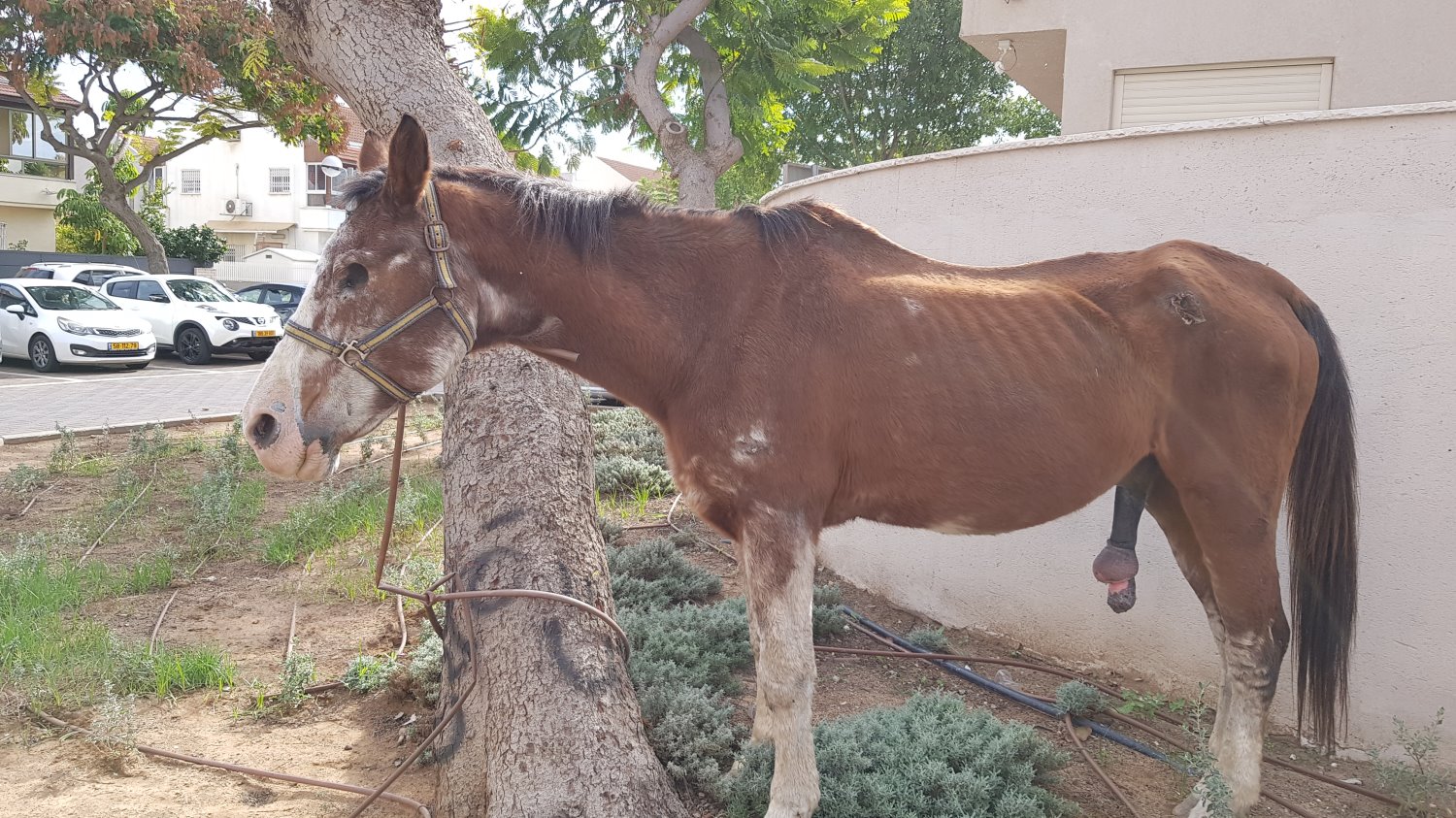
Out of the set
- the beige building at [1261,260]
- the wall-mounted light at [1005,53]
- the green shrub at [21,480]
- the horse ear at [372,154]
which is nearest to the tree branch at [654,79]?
the wall-mounted light at [1005,53]

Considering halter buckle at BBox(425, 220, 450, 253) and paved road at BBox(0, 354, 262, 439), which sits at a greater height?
halter buckle at BBox(425, 220, 450, 253)

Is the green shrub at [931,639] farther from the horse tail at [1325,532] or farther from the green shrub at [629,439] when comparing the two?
the green shrub at [629,439]

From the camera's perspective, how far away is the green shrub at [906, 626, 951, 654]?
4.70m

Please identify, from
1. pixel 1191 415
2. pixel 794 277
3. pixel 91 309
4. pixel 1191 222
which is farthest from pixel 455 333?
pixel 91 309

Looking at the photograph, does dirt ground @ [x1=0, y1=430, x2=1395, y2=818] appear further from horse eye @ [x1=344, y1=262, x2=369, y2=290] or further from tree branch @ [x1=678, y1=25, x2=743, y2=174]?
tree branch @ [x1=678, y1=25, x2=743, y2=174]

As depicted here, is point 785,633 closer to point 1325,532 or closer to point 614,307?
point 614,307

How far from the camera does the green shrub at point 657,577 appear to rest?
4906 mm

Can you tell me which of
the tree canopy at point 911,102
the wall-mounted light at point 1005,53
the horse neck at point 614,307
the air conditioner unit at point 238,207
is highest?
the tree canopy at point 911,102

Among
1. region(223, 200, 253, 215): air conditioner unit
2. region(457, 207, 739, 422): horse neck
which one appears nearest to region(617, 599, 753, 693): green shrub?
region(457, 207, 739, 422): horse neck

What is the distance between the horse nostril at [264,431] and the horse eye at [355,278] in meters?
0.41

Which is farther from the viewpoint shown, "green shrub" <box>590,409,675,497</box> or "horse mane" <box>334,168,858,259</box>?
"green shrub" <box>590,409,675,497</box>

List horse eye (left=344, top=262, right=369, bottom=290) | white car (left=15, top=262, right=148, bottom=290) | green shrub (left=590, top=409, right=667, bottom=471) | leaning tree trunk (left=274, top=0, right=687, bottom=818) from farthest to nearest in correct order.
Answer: white car (left=15, top=262, right=148, bottom=290), green shrub (left=590, top=409, right=667, bottom=471), leaning tree trunk (left=274, top=0, right=687, bottom=818), horse eye (left=344, top=262, right=369, bottom=290)

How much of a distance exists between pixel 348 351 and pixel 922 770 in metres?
2.22

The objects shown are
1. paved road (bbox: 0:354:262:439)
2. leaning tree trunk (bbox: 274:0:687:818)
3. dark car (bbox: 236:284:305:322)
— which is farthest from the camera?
dark car (bbox: 236:284:305:322)
